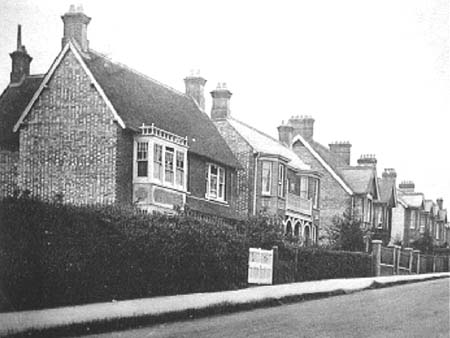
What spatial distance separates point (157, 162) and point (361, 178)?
19452 mm

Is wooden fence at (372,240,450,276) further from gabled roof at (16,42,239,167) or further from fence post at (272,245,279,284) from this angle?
fence post at (272,245,279,284)

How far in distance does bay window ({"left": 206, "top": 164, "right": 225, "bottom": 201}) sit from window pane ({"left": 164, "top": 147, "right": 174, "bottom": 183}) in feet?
13.2

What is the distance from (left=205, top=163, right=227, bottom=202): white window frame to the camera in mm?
26828

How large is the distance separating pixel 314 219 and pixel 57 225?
2438cm

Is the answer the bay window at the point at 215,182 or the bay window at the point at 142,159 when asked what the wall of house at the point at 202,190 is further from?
the bay window at the point at 142,159

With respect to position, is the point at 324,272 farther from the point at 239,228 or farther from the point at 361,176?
the point at 361,176

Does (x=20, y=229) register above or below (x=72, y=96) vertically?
below

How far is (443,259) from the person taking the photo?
3688 cm

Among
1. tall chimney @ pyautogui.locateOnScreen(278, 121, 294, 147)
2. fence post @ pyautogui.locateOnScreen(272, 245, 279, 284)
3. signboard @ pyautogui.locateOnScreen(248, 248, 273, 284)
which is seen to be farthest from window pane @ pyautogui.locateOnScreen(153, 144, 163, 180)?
tall chimney @ pyautogui.locateOnScreen(278, 121, 294, 147)

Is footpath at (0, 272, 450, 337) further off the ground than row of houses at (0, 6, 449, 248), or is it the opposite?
row of houses at (0, 6, 449, 248)

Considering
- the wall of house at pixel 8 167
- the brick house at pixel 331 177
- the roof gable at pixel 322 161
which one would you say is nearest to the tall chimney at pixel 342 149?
the brick house at pixel 331 177

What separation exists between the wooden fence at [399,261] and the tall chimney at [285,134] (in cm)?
835

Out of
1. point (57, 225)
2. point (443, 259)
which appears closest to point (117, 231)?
point (57, 225)

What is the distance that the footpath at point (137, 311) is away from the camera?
928cm
